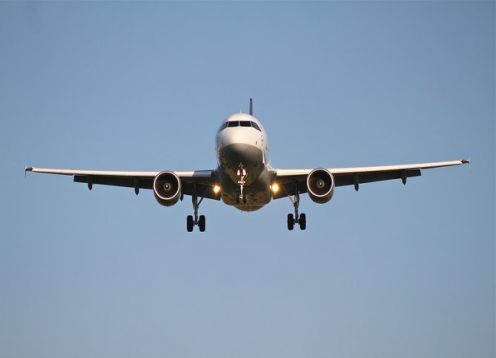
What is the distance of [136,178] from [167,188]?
349cm

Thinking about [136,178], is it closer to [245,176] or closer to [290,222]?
[245,176]

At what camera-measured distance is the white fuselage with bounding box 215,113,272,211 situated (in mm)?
34500

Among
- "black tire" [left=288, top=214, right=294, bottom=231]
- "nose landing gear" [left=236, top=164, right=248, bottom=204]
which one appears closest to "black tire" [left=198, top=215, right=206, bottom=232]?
"black tire" [left=288, top=214, right=294, bottom=231]

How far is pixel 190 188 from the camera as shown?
41.1 metres

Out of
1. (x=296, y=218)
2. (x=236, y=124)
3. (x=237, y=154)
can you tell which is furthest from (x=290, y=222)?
(x=237, y=154)

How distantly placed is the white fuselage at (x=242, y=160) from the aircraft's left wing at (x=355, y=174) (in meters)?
1.24

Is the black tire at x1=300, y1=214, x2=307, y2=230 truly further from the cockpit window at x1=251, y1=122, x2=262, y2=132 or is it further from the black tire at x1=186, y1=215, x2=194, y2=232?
the cockpit window at x1=251, y1=122, x2=262, y2=132

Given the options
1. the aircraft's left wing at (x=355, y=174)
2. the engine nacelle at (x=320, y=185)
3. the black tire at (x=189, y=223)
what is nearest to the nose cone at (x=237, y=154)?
the engine nacelle at (x=320, y=185)

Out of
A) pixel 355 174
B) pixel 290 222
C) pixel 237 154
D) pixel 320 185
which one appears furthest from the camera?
pixel 290 222

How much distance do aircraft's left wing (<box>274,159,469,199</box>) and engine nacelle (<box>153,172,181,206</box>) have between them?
4438mm

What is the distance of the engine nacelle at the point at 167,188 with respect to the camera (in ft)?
120

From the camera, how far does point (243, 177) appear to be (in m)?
35.4

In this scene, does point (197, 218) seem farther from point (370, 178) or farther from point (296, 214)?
point (370, 178)

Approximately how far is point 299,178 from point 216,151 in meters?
5.11
